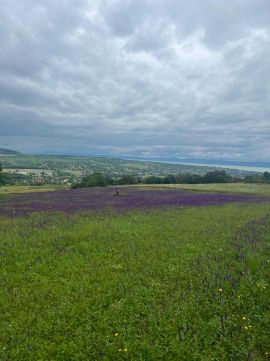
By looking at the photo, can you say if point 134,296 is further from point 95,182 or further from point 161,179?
point 161,179

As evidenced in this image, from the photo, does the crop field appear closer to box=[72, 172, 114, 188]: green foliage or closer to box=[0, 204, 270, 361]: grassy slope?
box=[0, 204, 270, 361]: grassy slope

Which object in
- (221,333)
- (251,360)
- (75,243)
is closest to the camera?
(251,360)

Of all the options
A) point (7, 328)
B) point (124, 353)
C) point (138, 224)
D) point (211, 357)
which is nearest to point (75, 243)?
point (138, 224)

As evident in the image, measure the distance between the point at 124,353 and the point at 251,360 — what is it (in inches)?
108

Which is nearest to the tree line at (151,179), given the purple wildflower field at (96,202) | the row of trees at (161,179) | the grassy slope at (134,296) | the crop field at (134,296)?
the row of trees at (161,179)

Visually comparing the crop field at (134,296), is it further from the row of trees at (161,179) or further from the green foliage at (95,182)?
the row of trees at (161,179)

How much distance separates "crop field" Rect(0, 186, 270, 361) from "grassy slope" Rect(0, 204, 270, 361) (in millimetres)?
29

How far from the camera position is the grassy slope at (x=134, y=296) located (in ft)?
22.3

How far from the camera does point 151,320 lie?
25.4ft

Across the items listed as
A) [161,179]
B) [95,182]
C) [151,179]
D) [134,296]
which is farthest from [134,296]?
[161,179]

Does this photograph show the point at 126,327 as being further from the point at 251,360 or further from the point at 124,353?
the point at 251,360

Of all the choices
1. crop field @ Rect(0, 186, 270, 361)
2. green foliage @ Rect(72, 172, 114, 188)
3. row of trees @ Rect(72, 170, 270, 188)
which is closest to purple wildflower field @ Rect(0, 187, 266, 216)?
crop field @ Rect(0, 186, 270, 361)

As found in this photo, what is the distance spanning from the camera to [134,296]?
9.10 m

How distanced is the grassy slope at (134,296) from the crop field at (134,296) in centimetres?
3
